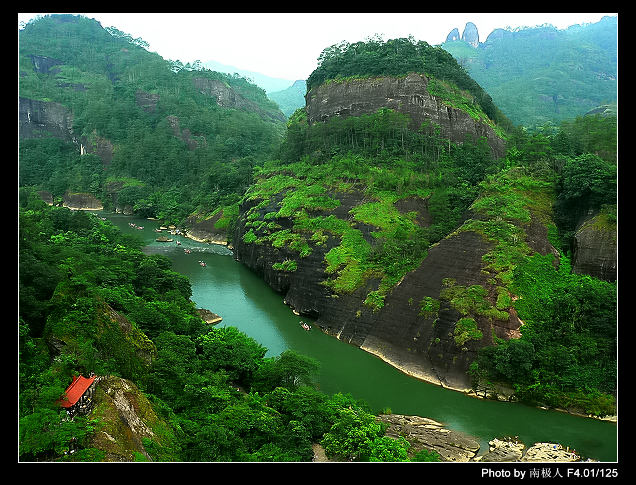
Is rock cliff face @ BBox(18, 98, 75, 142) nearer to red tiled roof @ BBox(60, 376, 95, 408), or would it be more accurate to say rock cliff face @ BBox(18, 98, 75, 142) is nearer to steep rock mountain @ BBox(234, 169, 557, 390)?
steep rock mountain @ BBox(234, 169, 557, 390)

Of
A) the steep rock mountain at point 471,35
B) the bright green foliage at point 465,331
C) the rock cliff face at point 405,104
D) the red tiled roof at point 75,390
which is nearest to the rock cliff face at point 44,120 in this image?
the rock cliff face at point 405,104

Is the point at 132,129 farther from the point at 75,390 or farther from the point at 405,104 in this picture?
the point at 75,390

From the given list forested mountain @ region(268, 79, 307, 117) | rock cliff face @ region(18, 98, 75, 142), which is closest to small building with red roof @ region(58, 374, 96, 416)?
rock cliff face @ region(18, 98, 75, 142)

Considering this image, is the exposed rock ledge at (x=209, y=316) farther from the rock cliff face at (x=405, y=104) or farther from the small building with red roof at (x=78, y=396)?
the rock cliff face at (x=405, y=104)

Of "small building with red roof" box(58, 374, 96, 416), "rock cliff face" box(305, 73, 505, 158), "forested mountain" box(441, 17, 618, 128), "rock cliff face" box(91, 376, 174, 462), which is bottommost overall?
"rock cliff face" box(91, 376, 174, 462)

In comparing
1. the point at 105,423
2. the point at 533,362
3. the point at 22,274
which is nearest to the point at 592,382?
the point at 533,362

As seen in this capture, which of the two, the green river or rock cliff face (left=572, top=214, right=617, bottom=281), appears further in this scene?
rock cliff face (left=572, top=214, right=617, bottom=281)

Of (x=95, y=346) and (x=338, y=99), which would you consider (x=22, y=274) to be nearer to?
(x=95, y=346)

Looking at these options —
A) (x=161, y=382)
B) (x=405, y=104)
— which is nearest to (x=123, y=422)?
(x=161, y=382)
